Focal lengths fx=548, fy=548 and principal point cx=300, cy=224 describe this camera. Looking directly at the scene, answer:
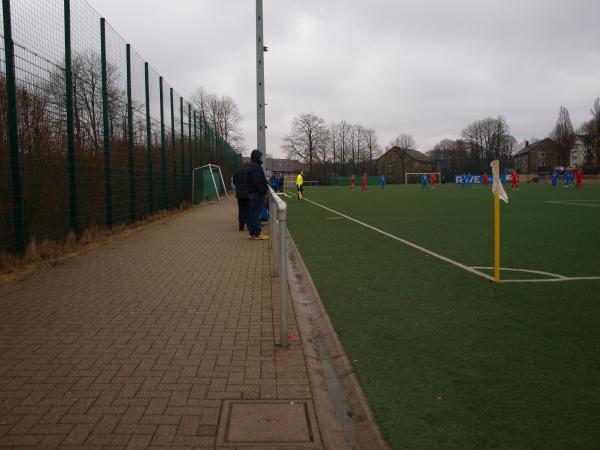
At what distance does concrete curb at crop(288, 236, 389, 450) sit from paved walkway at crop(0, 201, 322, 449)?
0.09 meters

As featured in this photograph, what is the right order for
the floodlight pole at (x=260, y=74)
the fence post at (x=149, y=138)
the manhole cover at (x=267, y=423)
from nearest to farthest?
the manhole cover at (x=267, y=423)
the floodlight pole at (x=260, y=74)
the fence post at (x=149, y=138)

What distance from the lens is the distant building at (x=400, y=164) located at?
4210 inches

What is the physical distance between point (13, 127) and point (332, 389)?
6.64 m

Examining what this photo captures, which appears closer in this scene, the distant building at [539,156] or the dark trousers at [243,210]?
the dark trousers at [243,210]

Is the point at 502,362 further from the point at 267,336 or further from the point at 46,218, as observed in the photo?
the point at 46,218

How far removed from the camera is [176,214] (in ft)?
65.3

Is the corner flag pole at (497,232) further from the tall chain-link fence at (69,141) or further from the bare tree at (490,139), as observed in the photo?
the bare tree at (490,139)

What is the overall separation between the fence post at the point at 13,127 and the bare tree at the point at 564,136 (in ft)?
344

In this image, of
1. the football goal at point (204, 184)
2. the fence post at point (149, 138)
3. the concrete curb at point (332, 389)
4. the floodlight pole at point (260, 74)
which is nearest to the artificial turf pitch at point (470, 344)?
the concrete curb at point (332, 389)

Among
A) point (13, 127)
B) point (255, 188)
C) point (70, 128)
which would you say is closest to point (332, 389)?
point (13, 127)

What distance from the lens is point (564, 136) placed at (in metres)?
100

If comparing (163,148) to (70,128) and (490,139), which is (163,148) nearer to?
(70,128)

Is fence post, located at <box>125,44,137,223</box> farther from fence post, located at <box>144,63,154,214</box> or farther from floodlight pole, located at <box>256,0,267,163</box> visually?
floodlight pole, located at <box>256,0,267,163</box>

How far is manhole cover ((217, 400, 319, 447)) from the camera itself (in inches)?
118
